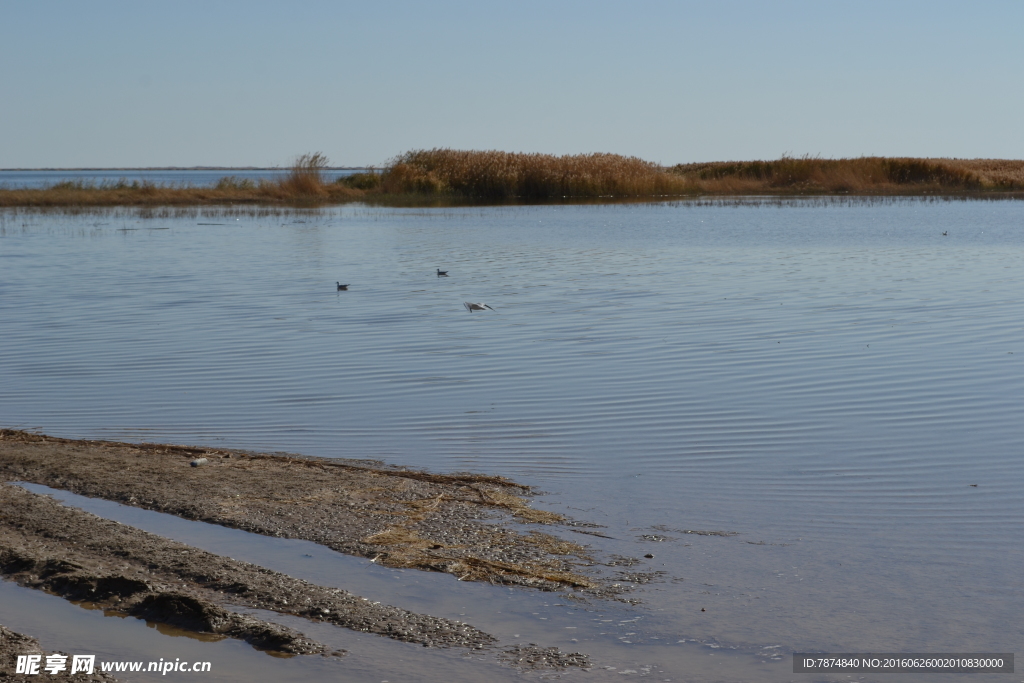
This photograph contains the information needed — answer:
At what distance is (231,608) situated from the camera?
3852 millimetres

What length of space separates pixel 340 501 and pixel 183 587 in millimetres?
1310

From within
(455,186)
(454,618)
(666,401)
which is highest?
(455,186)

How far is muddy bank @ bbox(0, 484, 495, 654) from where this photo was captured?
3.70m

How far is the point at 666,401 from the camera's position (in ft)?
25.0

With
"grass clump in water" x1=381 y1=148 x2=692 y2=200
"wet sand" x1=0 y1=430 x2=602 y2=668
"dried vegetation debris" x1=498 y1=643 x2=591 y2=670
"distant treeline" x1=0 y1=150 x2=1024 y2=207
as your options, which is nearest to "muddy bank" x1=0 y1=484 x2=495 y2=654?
"wet sand" x1=0 y1=430 x2=602 y2=668

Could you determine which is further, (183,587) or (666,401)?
(666,401)

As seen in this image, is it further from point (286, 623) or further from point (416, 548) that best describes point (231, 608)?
point (416, 548)

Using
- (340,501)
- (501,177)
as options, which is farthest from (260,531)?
(501,177)

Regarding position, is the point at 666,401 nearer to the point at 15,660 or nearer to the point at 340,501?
the point at 340,501

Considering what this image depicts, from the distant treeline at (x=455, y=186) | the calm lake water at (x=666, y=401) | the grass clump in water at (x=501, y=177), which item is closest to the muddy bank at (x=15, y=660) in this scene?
the calm lake water at (x=666, y=401)

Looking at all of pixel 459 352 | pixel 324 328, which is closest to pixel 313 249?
pixel 324 328

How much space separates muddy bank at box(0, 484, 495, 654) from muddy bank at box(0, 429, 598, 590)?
1.65 feet

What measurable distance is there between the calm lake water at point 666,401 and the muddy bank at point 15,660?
123 centimetres

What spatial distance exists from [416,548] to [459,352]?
544 centimetres
